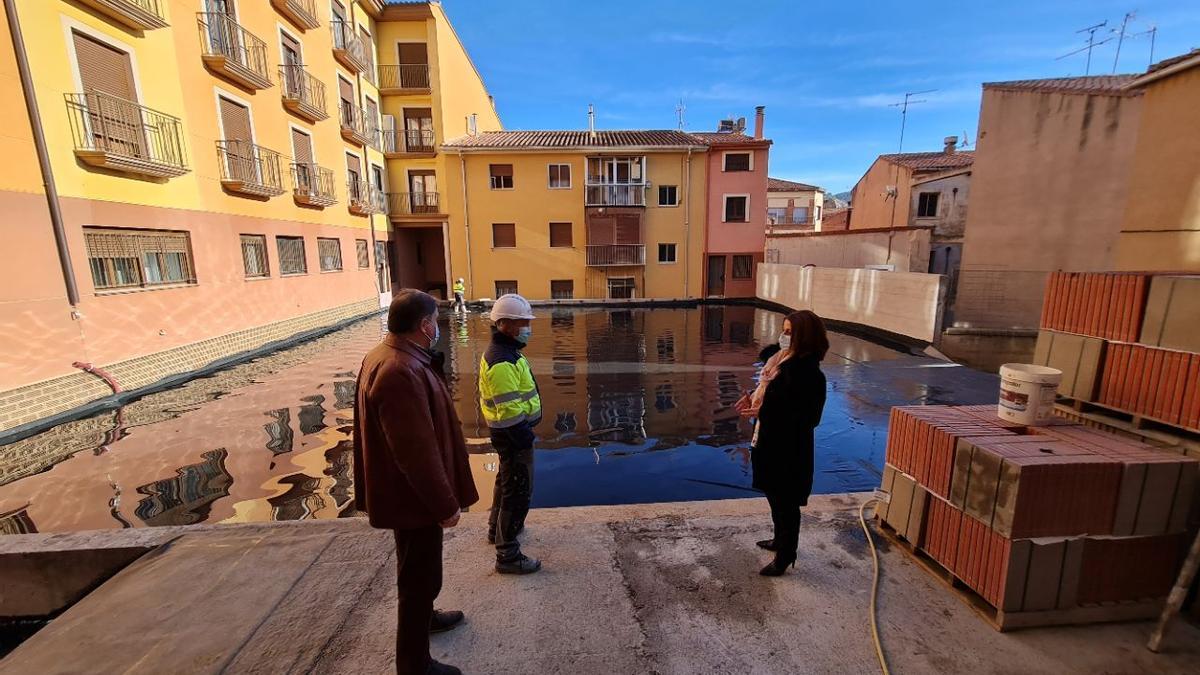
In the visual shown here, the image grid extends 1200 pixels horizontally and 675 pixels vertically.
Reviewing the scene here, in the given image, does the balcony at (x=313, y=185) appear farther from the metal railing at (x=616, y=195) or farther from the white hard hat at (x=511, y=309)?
the white hard hat at (x=511, y=309)

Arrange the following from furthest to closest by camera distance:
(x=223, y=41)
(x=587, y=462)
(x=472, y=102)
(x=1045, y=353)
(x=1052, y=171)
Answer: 1. (x=472, y=102)
2. (x=1052, y=171)
3. (x=223, y=41)
4. (x=587, y=462)
5. (x=1045, y=353)

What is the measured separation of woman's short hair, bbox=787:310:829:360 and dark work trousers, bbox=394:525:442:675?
2.14 metres

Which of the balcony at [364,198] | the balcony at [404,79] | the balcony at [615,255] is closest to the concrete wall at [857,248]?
the balcony at [615,255]

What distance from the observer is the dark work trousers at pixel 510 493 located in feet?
9.82

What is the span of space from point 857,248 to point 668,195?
29.2ft

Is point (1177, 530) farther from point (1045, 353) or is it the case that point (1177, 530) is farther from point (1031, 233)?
point (1031, 233)

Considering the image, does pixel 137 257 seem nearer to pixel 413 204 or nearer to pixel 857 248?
pixel 413 204

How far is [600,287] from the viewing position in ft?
76.6

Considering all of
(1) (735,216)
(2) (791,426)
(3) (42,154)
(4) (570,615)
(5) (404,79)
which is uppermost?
(5) (404,79)

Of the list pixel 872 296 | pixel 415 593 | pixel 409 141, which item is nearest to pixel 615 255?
pixel 409 141

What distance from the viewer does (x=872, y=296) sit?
1411 centimetres

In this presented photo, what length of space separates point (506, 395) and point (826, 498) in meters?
2.84

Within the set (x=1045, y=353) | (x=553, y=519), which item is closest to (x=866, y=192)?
(x=1045, y=353)

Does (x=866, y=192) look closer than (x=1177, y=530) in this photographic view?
No
